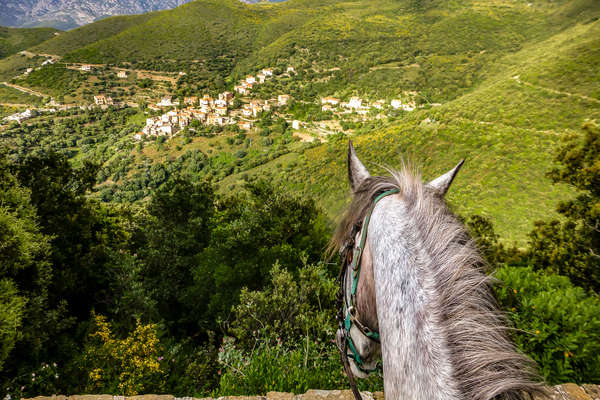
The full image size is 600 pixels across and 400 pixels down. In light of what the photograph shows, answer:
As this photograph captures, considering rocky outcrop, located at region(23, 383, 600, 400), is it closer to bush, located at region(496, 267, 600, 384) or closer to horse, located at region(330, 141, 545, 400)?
bush, located at region(496, 267, 600, 384)

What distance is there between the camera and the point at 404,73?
196ft

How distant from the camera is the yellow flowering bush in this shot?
14.3ft

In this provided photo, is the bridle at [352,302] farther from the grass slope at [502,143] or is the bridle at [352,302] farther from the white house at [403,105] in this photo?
the white house at [403,105]

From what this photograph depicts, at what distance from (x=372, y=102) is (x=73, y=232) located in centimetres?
5531

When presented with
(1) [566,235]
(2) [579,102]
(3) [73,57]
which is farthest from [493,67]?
(3) [73,57]

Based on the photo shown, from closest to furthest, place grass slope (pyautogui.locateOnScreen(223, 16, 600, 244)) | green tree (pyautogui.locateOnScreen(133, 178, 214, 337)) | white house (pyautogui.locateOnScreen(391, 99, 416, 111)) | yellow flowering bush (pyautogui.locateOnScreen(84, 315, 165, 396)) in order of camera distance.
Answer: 1. yellow flowering bush (pyautogui.locateOnScreen(84, 315, 165, 396))
2. green tree (pyautogui.locateOnScreen(133, 178, 214, 337))
3. grass slope (pyautogui.locateOnScreen(223, 16, 600, 244))
4. white house (pyautogui.locateOnScreen(391, 99, 416, 111))

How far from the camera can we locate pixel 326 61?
73.6 metres

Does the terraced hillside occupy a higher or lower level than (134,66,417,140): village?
higher

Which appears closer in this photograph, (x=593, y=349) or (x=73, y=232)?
(x=593, y=349)

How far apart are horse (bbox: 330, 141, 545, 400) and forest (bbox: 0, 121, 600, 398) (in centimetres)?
32

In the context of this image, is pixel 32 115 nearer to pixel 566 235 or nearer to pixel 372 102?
pixel 372 102

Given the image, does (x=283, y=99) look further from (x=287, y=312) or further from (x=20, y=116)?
(x=287, y=312)

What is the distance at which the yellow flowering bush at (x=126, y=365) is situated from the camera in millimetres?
4363

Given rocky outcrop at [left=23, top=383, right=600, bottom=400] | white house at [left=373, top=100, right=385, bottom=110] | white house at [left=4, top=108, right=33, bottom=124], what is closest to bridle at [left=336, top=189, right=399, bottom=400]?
rocky outcrop at [left=23, top=383, right=600, bottom=400]
